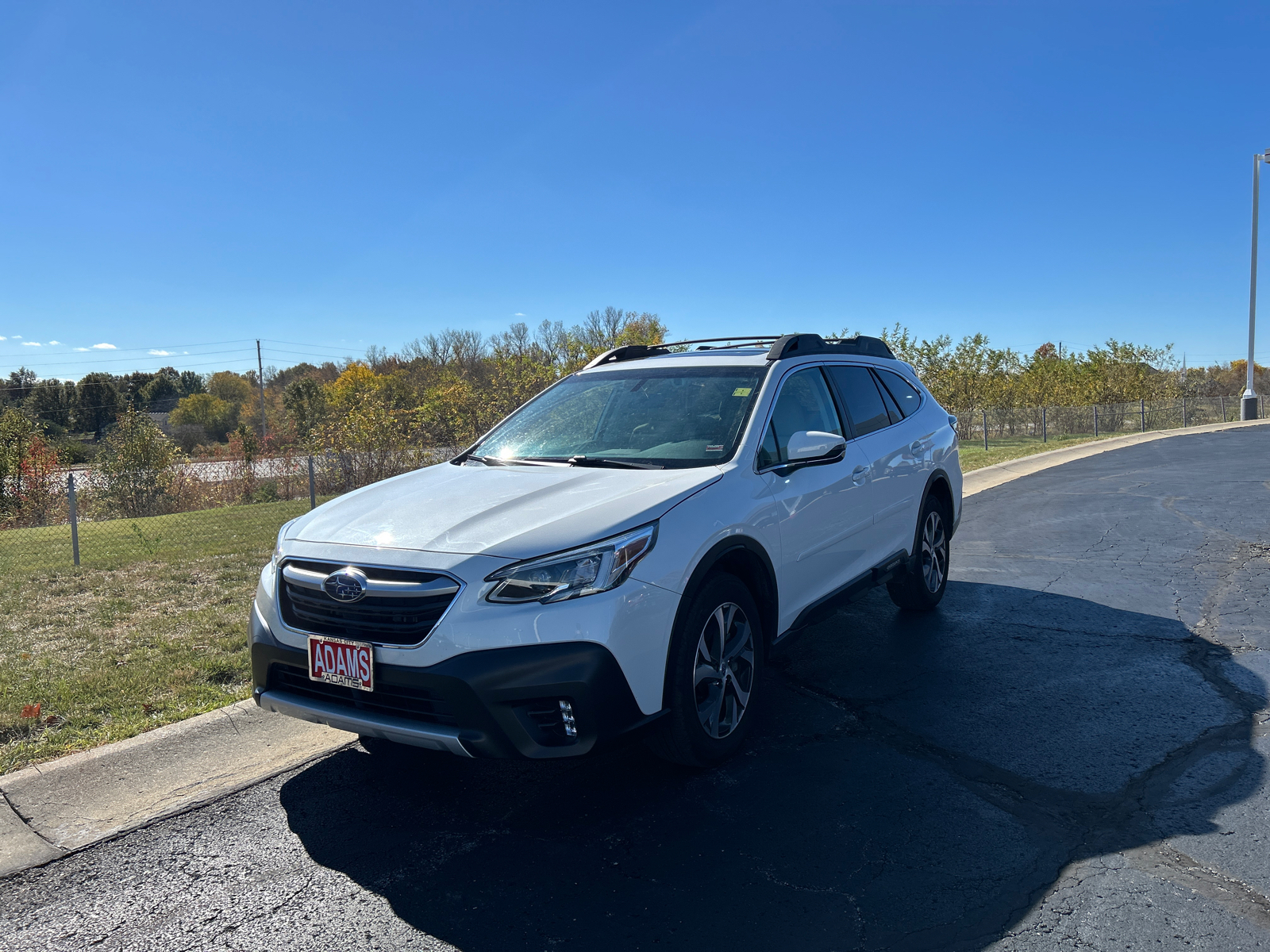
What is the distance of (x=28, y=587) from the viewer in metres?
8.52

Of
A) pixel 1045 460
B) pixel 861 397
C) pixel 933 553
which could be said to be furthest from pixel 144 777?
pixel 1045 460

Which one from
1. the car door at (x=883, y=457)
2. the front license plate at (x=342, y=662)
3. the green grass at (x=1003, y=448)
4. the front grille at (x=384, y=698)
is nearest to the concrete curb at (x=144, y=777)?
the front grille at (x=384, y=698)

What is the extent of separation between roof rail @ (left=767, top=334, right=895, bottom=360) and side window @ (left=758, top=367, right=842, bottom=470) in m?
0.13

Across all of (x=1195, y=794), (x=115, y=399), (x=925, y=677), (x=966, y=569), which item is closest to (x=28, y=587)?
(x=925, y=677)

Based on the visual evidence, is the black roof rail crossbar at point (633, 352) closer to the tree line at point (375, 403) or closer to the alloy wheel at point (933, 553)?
the alloy wheel at point (933, 553)

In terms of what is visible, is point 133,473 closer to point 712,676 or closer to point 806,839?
point 712,676

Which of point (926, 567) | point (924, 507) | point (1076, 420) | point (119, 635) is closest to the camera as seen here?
point (924, 507)

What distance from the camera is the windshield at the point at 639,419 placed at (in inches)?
173

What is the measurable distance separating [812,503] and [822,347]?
4.27 feet

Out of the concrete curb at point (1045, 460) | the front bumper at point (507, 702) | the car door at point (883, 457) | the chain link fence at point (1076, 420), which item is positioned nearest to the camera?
the front bumper at point (507, 702)

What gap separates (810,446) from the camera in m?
4.29

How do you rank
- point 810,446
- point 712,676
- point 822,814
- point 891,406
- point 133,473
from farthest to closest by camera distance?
point 133,473
point 891,406
point 810,446
point 712,676
point 822,814

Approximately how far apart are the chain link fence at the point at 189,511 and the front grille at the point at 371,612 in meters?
6.69

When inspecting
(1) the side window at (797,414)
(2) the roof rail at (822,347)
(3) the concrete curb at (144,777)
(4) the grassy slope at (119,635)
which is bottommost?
(3) the concrete curb at (144,777)
